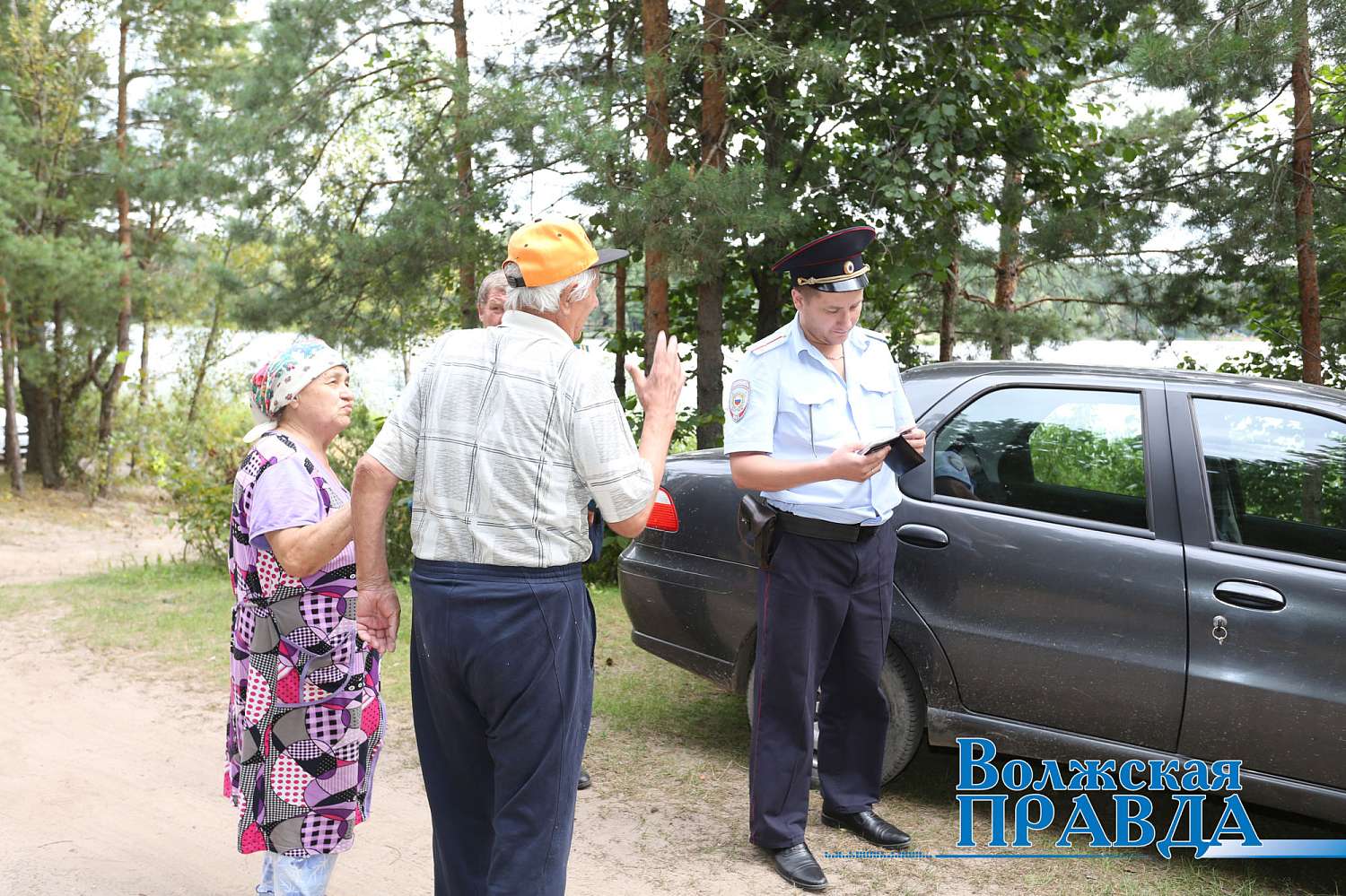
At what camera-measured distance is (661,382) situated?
2.54 metres

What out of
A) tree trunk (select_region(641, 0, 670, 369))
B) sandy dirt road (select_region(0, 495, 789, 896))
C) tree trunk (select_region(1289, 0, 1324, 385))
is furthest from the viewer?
tree trunk (select_region(641, 0, 670, 369))

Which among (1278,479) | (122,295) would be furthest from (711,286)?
(122,295)

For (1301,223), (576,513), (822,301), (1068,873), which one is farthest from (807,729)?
(1301,223)

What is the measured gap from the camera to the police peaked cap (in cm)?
362

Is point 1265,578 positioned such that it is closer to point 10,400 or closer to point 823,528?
point 823,528

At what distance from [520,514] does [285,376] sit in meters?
0.98

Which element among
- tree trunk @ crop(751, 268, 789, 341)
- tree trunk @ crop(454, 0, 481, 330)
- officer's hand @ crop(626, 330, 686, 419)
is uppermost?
tree trunk @ crop(454, 0, 481, 330)

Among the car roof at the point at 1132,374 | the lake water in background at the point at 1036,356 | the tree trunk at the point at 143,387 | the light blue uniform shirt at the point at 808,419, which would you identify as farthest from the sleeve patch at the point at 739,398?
the tree trunk at the point at 143,387

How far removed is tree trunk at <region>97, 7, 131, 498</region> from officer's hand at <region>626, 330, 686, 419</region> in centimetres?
1449

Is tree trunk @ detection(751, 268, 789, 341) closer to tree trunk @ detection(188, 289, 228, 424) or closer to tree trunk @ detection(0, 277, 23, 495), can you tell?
tree trunk @ detection(0, 277, 23, 495)

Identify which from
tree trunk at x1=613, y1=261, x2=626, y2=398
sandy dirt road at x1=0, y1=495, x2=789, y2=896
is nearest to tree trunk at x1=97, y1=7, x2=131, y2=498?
tree trunk at x1=613, y1=261, x2=626, y2=398

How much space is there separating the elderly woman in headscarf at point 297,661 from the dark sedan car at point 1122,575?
166cm

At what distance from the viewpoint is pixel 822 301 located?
3658 mm

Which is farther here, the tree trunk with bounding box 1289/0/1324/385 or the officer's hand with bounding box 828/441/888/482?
the tree trunk with bounding box 1289/0/1324/385
